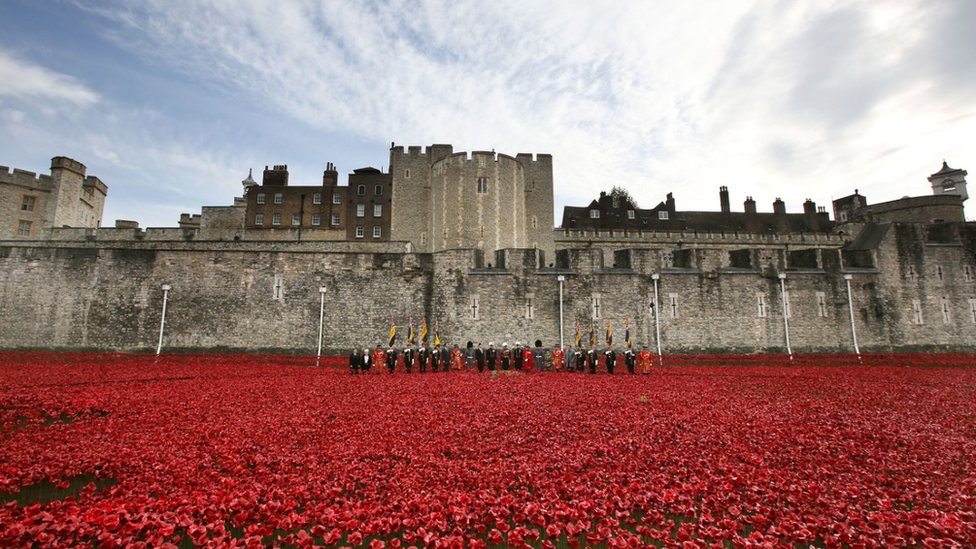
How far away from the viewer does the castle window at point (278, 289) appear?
27.4m

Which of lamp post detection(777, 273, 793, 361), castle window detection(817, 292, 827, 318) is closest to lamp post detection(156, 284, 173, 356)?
lamp post detection(777, 273, 793, 361)

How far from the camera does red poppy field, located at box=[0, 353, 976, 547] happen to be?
445 centimetres

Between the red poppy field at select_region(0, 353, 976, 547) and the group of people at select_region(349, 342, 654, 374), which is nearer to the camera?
the red poppy field at select_region(0, 353, 976, 547)

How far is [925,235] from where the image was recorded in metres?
30.9

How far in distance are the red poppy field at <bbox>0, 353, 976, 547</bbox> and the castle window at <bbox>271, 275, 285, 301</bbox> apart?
1288cm

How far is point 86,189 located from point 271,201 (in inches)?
812

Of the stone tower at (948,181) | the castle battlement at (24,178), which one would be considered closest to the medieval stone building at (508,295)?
the castle battlement at (24,178)

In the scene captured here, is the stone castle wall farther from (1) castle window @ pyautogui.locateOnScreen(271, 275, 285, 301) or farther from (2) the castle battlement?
(2) the castle battlement

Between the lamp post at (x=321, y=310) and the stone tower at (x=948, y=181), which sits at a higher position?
the stone tower at (x=948, y=181)

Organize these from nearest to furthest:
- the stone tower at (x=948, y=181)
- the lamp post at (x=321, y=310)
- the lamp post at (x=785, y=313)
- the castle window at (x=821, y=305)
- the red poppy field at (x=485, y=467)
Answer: the red poppy field at (x=485, y=467) < the lamp post at (x=321, y=310) < the lamp post at (x=785, y=313) < the castle window at (x=821, y=305) < the stone tower at (x=948, y=181)

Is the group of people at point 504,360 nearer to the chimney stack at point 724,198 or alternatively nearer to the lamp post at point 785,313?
the lamp post at point 785,313

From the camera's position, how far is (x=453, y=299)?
27844 millimetres

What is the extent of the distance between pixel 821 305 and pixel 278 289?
32.3 meters

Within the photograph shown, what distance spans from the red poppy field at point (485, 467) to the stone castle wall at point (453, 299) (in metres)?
12.4
